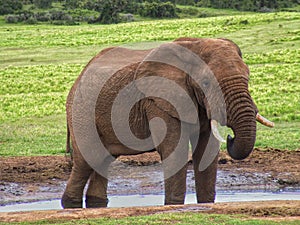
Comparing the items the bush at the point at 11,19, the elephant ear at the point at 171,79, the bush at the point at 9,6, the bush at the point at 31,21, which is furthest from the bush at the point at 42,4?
the elephant ear at the point at 171,79

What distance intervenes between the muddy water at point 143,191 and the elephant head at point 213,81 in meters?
2.87

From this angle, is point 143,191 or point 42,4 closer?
point 143,191

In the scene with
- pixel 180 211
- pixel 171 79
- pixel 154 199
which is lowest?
pixel 154 199

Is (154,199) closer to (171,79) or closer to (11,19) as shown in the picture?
(171,79)

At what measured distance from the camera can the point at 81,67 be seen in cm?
3319

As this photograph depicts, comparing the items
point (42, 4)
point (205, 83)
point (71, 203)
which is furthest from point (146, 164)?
point (42, 4)

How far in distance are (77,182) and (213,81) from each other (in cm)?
274

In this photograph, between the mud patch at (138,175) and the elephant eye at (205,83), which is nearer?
the elephant eye at (205,83)

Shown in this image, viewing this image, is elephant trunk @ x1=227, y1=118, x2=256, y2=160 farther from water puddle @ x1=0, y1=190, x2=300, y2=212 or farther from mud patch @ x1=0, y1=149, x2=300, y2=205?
mud patch @ x1=0, y1=149, x2=300, y2=205

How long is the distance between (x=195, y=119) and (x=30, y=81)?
69.2 ft

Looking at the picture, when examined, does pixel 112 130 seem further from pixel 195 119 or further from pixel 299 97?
pixel 299 97

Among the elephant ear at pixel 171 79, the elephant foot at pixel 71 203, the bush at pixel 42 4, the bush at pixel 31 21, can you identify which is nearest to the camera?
the elephant ear at pixel 171 79

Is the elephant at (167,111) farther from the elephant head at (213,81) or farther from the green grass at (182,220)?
the green grass at (182,220)

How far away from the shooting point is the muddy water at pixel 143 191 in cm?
1148
